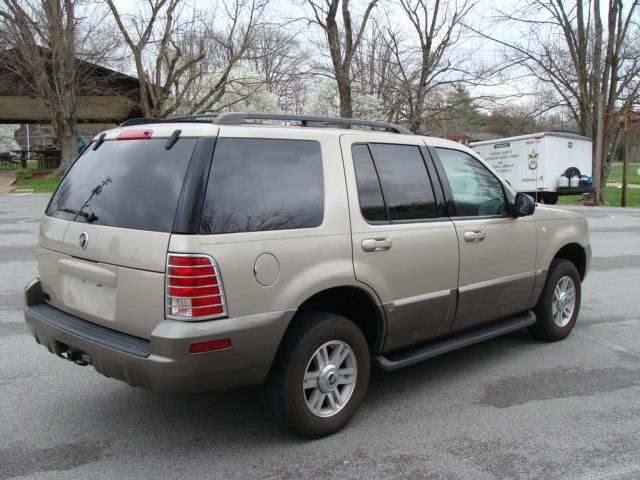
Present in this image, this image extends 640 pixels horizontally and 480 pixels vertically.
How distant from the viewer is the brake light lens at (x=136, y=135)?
3.37 metres

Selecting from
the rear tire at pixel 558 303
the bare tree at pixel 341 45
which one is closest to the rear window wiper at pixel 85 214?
the rear tire at pixel 558 303

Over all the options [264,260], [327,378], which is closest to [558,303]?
[327,378]

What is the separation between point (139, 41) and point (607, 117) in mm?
23203

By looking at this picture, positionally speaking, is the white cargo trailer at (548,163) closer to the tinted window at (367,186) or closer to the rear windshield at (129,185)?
the tinted window at (367,186)

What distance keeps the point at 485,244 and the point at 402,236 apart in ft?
3.07

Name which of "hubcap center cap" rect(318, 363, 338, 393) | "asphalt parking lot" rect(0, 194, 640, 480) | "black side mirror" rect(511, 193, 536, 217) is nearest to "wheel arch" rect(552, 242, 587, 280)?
"asphalt parking lot" rect(0, 194, 640, 480)

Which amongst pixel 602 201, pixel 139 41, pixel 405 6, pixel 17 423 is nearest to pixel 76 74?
pixel 139 41

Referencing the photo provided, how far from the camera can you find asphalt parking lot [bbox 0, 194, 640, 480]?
3174 mm

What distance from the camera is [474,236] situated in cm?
435

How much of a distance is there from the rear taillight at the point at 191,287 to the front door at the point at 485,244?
2.02 m

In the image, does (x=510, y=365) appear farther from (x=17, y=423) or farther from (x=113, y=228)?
(x=17, y=423)

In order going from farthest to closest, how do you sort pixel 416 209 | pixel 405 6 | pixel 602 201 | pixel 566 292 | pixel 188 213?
pixel 602 201, pixel 405 6, pixel 566 292, pixel 416 209, pixel 188 213

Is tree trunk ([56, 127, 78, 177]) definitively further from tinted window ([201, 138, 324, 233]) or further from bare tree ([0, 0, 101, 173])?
tinted window ([201, 138, 324, 233])

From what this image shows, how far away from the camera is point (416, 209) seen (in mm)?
4070
